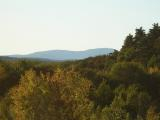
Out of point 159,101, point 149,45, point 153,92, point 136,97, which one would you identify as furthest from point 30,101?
point 149,45

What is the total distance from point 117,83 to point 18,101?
61.5m

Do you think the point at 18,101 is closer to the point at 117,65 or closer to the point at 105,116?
the point at 105,116

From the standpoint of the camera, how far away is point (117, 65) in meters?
110

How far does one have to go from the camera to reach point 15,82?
114m

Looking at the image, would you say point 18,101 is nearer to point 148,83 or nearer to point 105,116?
point 105,116

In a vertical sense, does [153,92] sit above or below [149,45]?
below

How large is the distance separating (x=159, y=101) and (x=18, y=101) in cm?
5299

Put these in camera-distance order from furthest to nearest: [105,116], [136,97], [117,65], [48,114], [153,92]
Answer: [117,65]
[153,92]
[136,97]
[105,116]
[48,114]

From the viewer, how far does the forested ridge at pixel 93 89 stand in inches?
1703

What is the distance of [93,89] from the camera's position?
8394 centimetres

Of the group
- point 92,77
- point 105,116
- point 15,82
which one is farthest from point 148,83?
point 105,116

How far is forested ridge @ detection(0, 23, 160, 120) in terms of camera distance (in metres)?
43.2

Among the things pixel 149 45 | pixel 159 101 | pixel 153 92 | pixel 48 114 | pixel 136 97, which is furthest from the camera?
pixel 149 45

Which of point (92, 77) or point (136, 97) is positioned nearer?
point (136, 97)
